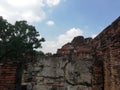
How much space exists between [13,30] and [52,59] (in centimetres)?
2001

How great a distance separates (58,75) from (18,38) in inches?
776

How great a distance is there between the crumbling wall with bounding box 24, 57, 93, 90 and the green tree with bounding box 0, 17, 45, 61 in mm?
18814

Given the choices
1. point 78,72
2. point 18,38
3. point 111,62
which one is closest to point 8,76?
point 78,72

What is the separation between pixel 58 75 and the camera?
14.9ft

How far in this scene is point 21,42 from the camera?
23922 millimetres

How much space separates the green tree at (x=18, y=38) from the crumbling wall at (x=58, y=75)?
61.7 ft

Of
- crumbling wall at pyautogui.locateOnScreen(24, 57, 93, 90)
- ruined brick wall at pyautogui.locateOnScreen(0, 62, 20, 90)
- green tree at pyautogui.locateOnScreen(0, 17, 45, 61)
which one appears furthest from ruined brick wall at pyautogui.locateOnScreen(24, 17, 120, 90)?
green tree at pyautogui.locateOnScreen(0, 17, 45, 61)

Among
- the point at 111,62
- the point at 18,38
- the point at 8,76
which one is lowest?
the point at 8,76

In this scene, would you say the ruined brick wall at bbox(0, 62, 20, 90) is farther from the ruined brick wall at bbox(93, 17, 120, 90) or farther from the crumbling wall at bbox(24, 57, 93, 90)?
the ruined brick wall at bbox(93, 17, 120, 90)

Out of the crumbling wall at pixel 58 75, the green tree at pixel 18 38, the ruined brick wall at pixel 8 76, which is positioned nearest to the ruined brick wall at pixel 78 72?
the crumbling wall at pixel 58 75

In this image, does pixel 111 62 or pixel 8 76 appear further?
pixel 111 62

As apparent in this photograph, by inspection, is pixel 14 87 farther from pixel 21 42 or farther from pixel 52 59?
pixel 21 42

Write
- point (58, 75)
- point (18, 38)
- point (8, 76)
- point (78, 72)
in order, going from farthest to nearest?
1. point (18, 38)
2. point (78, 72)
3. point (58, 75)
4. point (8, 76)

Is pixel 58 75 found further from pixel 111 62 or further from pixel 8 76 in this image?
pixel 111 62
